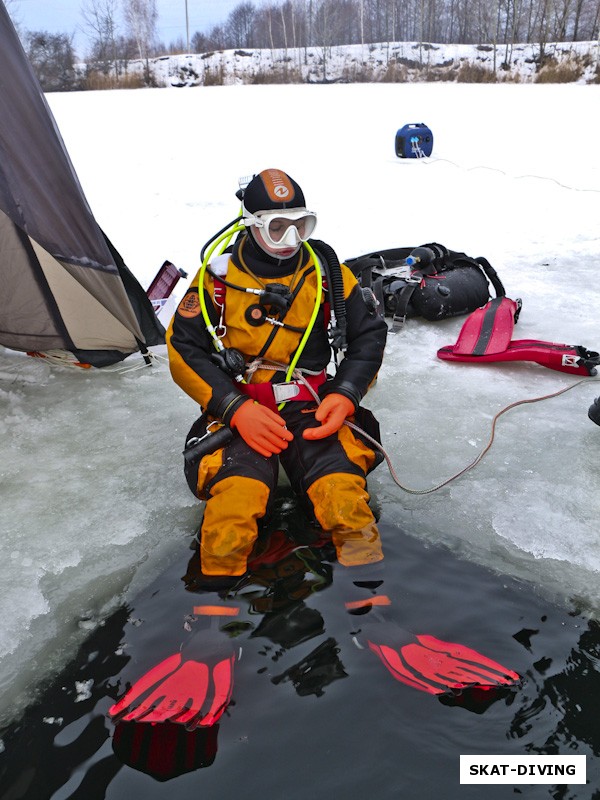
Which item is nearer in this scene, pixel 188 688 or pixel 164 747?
pixel 164 747

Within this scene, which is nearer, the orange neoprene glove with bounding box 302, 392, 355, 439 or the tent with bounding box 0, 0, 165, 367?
the orange neoprene glove with bounding box 302, 392, 355, 439

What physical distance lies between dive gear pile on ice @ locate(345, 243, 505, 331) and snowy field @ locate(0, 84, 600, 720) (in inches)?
5.2

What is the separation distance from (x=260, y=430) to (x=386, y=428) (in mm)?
985

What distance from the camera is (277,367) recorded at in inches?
98.9

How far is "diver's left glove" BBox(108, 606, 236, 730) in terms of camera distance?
63.2 inches

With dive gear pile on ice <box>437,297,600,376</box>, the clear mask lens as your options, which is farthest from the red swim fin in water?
dive gear pile on ice <box>437,297,600,376</box>

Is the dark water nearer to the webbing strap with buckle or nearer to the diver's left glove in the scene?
the diver's left glove

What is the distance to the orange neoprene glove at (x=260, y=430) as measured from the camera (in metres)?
2.30

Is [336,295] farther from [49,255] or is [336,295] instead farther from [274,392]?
[49,255]

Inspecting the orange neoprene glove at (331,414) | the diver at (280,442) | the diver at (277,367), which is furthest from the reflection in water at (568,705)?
the orange neoprene glove at (331,414)

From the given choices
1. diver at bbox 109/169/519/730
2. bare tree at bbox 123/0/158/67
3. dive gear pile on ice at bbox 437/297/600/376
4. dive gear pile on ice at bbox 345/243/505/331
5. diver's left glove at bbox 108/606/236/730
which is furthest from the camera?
bare tree at bbox 123/0/158/67

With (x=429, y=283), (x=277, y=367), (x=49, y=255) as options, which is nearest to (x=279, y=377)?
(x=277, y=367)

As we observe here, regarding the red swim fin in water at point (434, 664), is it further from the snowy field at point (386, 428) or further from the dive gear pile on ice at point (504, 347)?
the dive gear pile on ice at point (504, 347)

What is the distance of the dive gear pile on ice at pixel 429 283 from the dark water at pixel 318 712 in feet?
8.33
